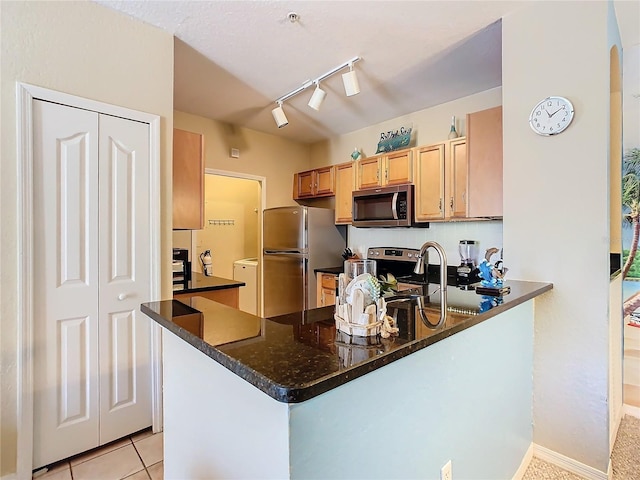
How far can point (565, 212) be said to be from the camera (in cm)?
175

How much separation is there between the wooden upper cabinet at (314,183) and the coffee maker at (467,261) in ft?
5.50

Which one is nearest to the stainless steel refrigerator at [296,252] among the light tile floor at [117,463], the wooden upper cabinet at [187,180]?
the wooden upper cabinet at [187,180]

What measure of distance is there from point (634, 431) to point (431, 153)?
8.00 feet

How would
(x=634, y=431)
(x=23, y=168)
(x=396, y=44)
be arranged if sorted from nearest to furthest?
(x=23, y=168) → (x=634, y=431) → (x=396, y=44)

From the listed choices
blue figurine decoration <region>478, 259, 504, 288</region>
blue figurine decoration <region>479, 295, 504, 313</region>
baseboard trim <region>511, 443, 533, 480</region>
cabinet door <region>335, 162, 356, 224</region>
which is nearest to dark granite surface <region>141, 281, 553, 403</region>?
blue figurine decoration <region>479, 295, 504, 313</region>

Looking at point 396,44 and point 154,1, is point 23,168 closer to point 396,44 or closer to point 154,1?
point 154,1

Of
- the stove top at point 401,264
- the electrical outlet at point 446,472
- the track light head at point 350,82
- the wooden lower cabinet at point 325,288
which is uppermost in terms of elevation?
the track light head at point 350,82

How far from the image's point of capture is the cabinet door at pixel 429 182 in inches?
119

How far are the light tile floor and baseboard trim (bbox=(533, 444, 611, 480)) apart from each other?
204 centimetres

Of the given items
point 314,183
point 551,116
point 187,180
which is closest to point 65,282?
point 187,180

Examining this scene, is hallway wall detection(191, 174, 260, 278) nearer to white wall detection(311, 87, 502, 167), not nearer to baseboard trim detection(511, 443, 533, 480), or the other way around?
white wall detection(311, 87, 502, 167)

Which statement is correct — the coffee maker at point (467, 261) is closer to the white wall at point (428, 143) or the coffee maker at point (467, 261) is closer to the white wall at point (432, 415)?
the white wall at point (428, 143)

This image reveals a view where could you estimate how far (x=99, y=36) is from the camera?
188cm

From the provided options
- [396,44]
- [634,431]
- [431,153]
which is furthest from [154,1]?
[634,431]
